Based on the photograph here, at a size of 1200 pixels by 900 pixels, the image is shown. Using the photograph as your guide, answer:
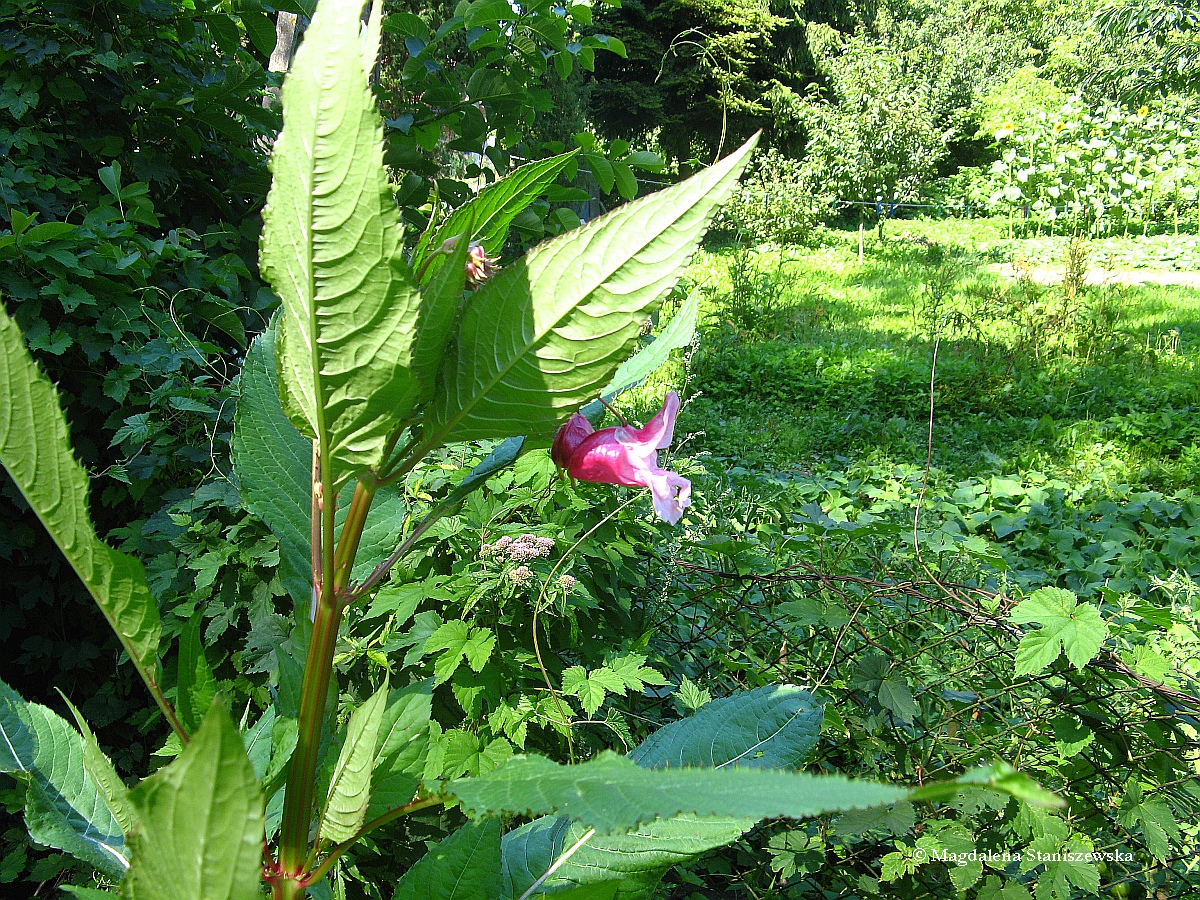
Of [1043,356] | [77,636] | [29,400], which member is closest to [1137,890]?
[29,400]

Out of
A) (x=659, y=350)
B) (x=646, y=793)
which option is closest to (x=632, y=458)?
(x=659, y=350)

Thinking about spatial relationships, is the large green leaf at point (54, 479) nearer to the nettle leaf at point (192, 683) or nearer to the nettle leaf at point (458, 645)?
the nettle leaf at point (192, 683)

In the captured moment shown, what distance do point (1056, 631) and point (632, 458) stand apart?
1.24 meters

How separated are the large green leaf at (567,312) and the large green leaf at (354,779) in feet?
0.67

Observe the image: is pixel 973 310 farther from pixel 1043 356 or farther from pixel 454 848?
pixel 454 848

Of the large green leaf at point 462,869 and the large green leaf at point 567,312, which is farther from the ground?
the large green leaf at point 567,312

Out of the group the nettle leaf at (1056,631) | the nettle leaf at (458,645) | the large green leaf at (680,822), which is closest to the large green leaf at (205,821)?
the large green leaf at (680,822)

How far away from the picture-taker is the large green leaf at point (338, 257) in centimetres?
34

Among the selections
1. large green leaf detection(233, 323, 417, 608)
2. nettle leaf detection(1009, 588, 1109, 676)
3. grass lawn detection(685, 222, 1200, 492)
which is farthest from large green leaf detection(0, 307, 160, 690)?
grass lawn detection(685, 222, 1200, 492)

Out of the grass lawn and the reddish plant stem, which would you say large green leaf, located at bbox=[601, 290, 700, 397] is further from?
the grass lawn

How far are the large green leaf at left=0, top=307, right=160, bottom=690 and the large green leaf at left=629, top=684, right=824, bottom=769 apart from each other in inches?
16.8

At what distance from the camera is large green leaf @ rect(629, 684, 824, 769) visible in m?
0.70

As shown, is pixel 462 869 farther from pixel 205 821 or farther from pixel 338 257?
pixel 338 257

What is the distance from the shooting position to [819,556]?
2.34m
